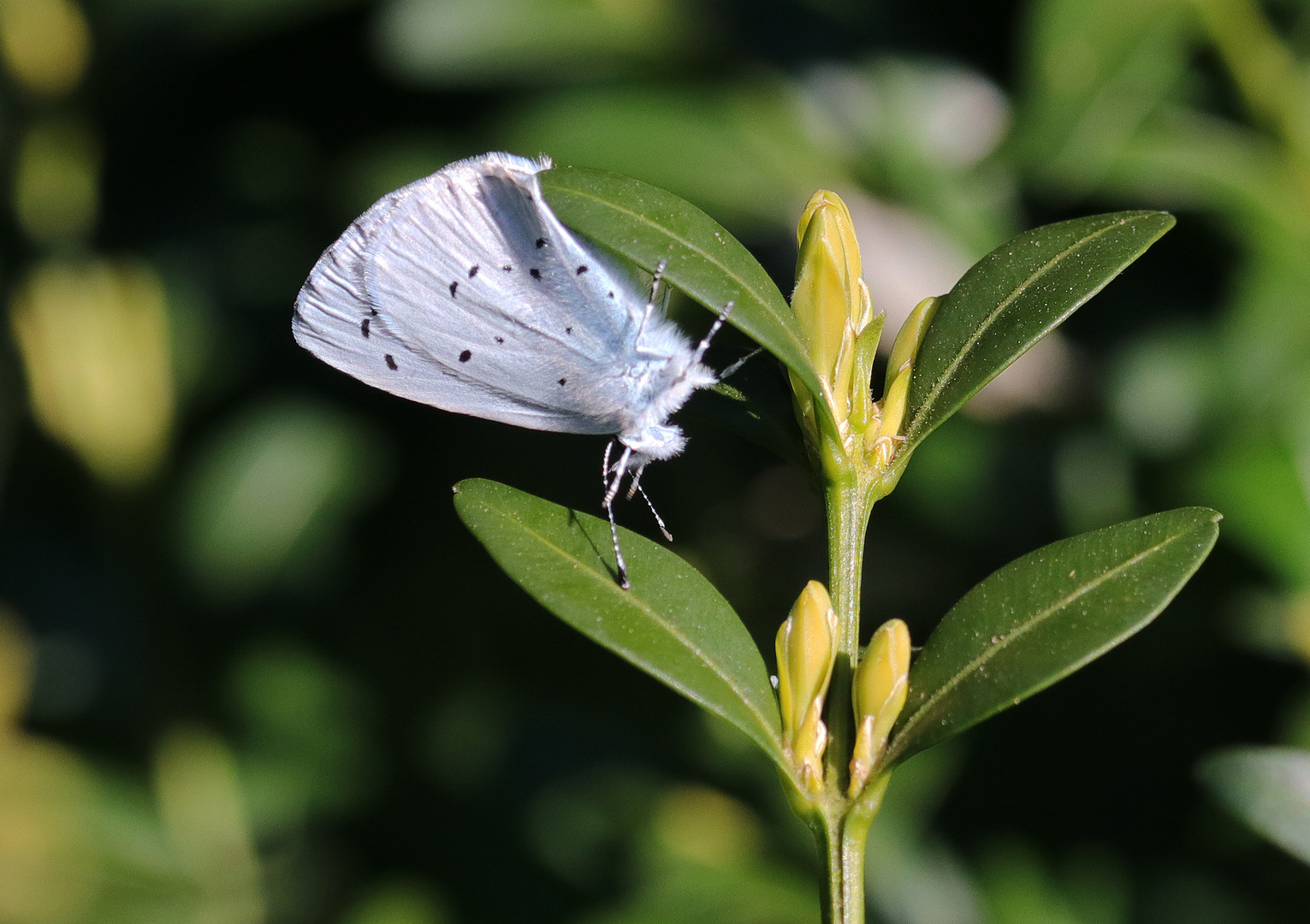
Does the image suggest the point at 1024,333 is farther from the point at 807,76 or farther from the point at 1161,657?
the point at 807,76

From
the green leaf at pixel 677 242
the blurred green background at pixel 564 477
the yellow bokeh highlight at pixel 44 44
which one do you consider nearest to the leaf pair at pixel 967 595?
the green leaf at pixel 677 242

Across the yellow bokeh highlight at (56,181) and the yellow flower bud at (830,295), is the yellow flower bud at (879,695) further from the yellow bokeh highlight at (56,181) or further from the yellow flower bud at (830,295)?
the yellow bokeh highlight at (56,181)

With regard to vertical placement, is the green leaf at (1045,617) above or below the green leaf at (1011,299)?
below

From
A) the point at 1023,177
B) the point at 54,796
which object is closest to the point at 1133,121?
the point at 1023,177

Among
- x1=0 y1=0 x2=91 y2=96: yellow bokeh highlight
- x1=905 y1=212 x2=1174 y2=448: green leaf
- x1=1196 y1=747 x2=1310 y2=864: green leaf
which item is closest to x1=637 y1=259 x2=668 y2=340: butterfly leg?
x1=905 y1=212 x2=1174 y2=448: green leaf

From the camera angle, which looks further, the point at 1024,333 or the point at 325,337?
the point at 325,337

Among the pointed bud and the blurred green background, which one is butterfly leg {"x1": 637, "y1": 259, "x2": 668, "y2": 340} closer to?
the pointed bud

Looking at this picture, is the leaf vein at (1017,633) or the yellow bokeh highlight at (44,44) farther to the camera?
the yellow bokeh highlight at (44,44)
